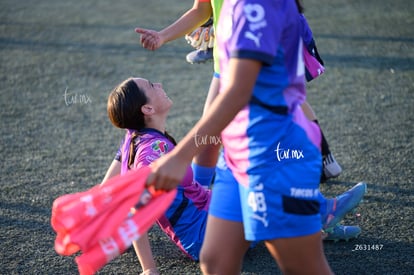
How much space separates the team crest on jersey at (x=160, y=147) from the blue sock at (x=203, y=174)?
581 millimetres

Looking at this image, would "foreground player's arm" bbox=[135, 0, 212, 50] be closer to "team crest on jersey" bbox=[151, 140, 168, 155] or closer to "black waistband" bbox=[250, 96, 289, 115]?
"team crest on jersey" bbox=[151, 140, 168, 155]

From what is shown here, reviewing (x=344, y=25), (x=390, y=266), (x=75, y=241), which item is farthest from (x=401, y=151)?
(x=344, y=25)

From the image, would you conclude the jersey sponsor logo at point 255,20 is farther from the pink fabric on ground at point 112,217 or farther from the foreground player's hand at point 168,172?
the pink fabric on ground at point 112,217

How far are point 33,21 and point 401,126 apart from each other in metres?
6.83

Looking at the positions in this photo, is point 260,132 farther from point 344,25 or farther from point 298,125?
point 344,25

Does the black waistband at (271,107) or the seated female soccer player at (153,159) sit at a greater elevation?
the black waistband at (271,107)

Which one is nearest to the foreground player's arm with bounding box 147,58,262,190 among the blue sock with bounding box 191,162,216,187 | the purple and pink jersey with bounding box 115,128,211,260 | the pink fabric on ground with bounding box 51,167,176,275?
the pink fabric on ground with bounding box 51,167,176,275

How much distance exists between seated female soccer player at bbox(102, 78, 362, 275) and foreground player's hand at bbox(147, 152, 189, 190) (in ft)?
4.54

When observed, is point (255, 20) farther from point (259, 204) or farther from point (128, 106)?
point (128, 106)

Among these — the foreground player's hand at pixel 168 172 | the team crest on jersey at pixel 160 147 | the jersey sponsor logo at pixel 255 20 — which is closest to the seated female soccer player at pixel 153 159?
the team crest on jersey at pixel 160 147

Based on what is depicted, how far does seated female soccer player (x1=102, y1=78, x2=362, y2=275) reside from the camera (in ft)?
10.8

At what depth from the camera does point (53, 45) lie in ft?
27.9

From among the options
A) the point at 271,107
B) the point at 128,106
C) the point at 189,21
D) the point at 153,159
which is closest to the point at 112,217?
the point at 271,107

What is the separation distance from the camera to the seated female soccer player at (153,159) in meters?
3.30
